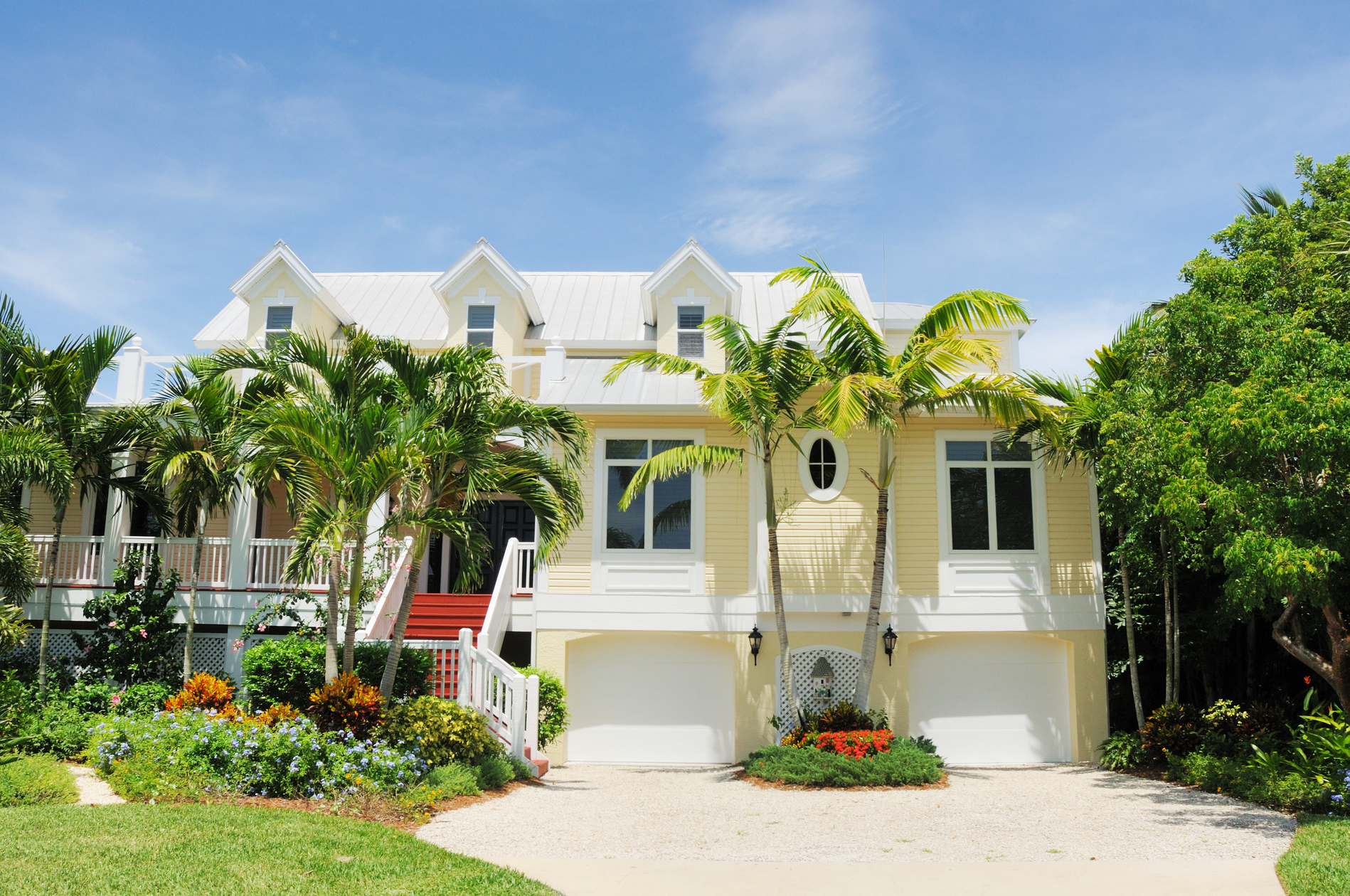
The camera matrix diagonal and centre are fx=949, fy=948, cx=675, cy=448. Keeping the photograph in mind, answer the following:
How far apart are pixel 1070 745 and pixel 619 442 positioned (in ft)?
27.9

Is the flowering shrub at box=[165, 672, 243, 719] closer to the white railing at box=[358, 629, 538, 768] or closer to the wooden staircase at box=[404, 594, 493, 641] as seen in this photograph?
the white railing at box=[358, 629, 538, 768]

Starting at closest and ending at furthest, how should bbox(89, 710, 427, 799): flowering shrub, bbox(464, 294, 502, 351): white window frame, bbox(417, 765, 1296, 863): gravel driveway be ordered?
bbox(417, 765, 1296, 863): gravel driveway → bbox(89, 710, 427, 799): flowering shrub → bbox(464, 294, 502, 351): white window frame

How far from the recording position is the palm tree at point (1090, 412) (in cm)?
1333

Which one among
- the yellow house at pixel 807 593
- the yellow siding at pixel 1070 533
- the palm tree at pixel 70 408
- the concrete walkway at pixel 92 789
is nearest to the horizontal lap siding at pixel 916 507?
the yellow house at pixel 807 593

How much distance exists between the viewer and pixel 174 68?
10.7 m

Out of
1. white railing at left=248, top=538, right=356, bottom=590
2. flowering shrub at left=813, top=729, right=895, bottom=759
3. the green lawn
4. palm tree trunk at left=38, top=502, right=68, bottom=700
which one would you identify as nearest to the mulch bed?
flowering shrub at left=813, top=729, right=895, bottom=759

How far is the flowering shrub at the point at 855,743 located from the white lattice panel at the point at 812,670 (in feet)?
5.55

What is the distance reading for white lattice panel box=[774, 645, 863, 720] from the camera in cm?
1476

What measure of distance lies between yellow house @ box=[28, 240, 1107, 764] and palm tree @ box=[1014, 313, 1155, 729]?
85cm

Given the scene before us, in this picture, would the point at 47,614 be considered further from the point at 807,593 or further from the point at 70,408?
the point at 807,593

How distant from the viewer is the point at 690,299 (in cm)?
1750

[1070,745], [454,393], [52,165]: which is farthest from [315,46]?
[1070,745]

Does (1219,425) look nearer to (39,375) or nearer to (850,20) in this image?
(850,20)

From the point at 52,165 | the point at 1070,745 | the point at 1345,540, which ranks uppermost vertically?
the point at 52,165
